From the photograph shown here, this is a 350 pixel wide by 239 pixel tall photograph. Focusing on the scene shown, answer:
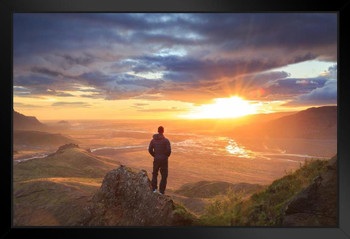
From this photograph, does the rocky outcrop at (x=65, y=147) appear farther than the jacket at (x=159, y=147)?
Yes

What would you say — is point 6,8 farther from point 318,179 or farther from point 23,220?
point 318,179

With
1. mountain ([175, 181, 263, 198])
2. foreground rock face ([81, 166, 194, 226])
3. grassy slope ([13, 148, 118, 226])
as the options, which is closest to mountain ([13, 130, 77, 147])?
grassy slope ([13, 148, 118, 226])

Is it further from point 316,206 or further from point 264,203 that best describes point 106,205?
point 316,206

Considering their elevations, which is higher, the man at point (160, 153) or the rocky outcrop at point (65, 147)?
the man at point (160, 153)

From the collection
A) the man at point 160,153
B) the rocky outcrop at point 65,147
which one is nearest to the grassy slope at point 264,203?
the man at point 160,153

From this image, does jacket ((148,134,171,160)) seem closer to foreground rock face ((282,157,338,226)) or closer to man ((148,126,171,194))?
man ((148,126,171,194))

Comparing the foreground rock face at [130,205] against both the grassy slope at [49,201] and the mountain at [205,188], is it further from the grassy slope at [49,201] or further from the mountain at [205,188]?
the mountain at [205,188]
